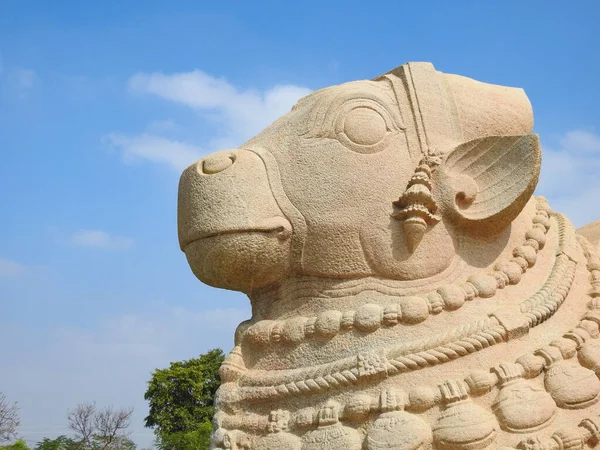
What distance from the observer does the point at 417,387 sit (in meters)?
3.26

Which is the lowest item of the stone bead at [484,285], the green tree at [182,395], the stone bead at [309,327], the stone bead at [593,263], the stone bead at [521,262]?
the stone bead at [309,327]

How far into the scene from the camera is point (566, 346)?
348cm

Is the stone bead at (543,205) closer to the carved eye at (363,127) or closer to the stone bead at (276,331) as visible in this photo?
the carved eye at (363,127)

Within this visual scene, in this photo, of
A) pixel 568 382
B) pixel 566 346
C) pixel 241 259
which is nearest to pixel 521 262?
pixel 566 346

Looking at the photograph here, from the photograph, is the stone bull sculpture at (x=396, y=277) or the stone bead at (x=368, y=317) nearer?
the stone bull sculpture at (x=396, y=277)

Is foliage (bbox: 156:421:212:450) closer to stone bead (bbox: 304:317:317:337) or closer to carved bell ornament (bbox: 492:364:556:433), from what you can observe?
stone bead (bbox: 304:317:317:337)

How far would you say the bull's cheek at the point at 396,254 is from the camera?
3643 millimetres

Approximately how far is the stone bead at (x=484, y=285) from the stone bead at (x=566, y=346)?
422 mm

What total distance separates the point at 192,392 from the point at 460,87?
20173mm

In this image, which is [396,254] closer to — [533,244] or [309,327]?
[309,327]

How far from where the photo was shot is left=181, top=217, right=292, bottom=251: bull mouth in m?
3.66

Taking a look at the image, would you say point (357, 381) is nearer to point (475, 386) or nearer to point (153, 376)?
point (475, 386)

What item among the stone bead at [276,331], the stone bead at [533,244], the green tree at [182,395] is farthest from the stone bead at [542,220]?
the green tree at [182,395]

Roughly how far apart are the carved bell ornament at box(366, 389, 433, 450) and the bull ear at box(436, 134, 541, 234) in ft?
3.99
